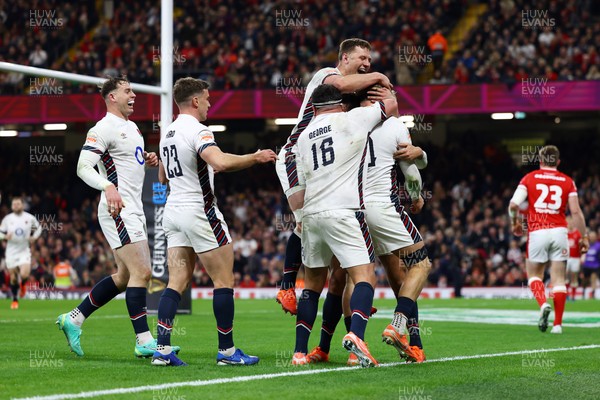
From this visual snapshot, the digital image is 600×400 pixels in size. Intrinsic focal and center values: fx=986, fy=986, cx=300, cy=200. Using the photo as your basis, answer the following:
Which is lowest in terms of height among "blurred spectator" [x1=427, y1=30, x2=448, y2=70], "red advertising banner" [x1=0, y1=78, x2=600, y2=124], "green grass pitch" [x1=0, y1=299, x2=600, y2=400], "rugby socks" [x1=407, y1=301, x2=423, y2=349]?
"green grass pitch" [x1=0, y1=299, x2=600, y2=400]

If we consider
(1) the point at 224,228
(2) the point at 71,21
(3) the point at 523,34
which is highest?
(2) the point at 71,21

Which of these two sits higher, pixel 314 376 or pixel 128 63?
pixel 128 63

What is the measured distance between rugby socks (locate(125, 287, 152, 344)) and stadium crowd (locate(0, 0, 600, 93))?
56.5 ft

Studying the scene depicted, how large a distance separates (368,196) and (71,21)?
27837 millimetres

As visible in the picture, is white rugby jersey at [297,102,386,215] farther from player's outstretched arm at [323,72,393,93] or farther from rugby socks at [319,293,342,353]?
rugby socks at [319,293,342,353]

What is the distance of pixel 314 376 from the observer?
6832mm

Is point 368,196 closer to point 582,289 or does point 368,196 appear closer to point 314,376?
point 314,376

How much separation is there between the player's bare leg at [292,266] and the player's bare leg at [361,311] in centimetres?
78

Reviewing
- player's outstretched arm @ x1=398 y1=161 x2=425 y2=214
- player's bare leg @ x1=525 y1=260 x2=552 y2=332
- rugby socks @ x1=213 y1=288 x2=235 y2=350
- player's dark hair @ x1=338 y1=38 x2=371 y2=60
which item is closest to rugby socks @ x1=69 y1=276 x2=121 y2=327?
rugby socks @ x1=213 y1=288 x2=235 y2=350

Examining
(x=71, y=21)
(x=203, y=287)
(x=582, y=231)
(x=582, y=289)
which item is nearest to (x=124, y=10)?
(x=71, y=21)

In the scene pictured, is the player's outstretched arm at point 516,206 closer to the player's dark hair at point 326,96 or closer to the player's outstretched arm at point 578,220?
the player's outstretched arm at point 578,220

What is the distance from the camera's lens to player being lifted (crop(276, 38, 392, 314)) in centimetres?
759

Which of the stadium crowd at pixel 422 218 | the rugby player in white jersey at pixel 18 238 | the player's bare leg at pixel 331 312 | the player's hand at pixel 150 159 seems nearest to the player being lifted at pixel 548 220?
the player's bare leg at pixel 331 312

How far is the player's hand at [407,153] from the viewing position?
7.97 meters
